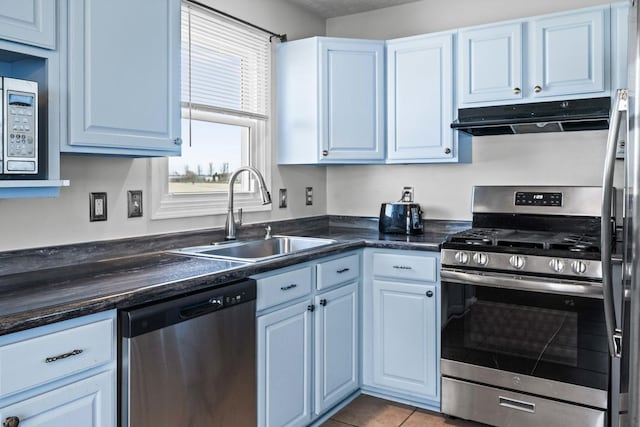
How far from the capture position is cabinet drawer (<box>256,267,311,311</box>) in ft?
6.86

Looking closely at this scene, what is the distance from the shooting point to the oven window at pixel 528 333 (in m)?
2.24

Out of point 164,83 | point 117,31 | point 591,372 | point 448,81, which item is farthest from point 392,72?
point 591,372

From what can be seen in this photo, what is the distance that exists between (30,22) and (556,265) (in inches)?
89.3

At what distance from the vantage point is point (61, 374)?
4.44 feet

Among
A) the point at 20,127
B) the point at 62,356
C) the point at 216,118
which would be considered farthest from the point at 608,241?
the point at 216,118

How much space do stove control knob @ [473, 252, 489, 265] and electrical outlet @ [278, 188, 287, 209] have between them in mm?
1316

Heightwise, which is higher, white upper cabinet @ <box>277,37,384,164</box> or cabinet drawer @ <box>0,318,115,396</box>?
white upper cabinet @ <box>277,37,384,164</box>

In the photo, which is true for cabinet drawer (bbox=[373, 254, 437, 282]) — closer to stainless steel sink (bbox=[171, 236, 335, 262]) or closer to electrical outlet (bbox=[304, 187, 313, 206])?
stainless steel sink (bbox=[171, 236, 335, 262])

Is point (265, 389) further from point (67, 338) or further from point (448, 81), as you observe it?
point (448, 81)

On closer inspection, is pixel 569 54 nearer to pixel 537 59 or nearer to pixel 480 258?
pixel 537 59

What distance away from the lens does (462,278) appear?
2.54 meters

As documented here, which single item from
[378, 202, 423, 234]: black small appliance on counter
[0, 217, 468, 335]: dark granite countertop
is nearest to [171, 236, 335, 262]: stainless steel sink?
[0, 217, 468, 335]: dark granite countertop

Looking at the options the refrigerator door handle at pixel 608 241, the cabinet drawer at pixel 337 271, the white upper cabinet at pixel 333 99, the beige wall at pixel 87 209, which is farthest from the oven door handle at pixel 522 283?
the beige wall at pixel 87 209

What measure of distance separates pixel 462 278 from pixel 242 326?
46.6 inches
